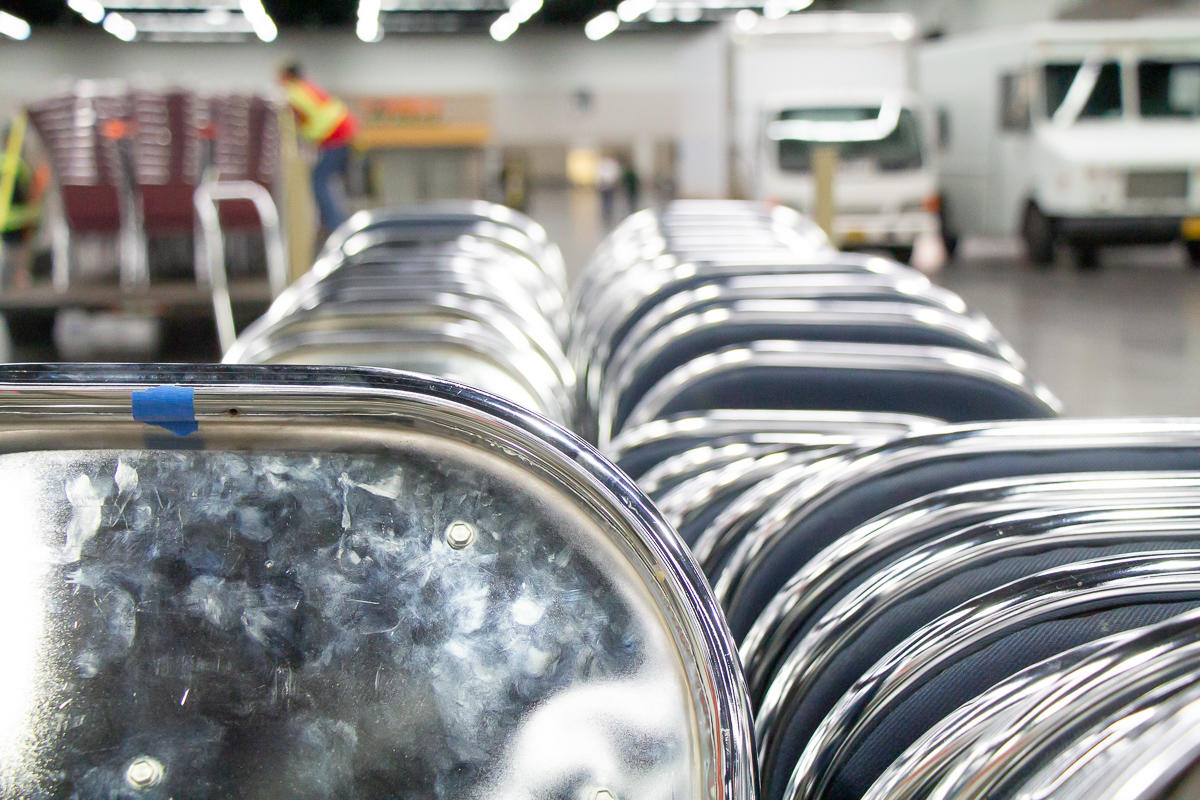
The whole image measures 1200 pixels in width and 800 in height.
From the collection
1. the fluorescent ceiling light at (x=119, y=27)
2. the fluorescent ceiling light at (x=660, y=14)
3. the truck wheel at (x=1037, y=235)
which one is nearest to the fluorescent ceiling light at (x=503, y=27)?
the fluorescent ceiling light at (x=660, y=14)

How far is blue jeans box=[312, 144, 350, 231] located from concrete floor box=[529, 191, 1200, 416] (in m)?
2.62

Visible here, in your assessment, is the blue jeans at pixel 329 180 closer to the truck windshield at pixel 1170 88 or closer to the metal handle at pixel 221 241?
the metal handle at pixel 221 241

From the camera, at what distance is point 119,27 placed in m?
29.0

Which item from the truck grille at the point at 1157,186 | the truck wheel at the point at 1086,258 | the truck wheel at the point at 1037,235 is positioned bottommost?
the truck wheel at the point at 1086,258

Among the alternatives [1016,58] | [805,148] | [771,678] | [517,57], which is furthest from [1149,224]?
[517,57]

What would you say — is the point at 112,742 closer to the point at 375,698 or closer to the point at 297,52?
the point at 375,698

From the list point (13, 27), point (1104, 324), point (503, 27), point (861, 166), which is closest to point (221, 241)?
point (1104, 324)

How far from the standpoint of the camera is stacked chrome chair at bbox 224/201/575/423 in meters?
2.19

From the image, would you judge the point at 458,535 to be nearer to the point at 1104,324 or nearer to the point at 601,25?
the point at 1104,324

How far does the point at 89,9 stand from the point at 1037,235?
22880 mm

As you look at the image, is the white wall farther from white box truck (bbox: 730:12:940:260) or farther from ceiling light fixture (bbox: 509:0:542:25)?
white box truck (bbox: 730:12:940:260)

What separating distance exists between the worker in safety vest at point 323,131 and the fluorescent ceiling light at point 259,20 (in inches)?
671

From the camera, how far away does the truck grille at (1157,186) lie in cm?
1098

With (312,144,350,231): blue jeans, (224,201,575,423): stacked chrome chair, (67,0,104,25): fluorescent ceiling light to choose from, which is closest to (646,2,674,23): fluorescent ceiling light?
(67,0,104,25): fluorescent ceiling light
